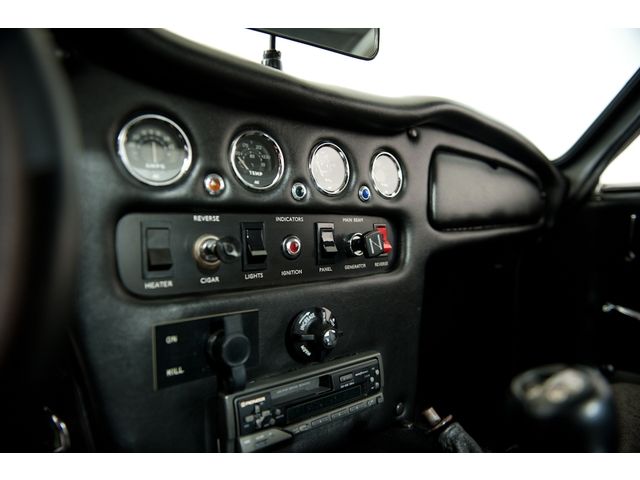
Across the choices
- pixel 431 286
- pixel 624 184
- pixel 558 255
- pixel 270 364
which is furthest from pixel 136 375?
pixel 624 184

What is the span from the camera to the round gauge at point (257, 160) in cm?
90

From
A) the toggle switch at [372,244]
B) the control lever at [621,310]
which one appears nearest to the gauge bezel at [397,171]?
the toggle switch at [372,244]

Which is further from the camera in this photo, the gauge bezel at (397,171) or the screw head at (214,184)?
the gauge bezel at (397,171)

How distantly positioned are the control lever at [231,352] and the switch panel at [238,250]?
3.3 inches

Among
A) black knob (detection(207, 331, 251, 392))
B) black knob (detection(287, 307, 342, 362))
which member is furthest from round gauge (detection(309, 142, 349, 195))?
black knob (detection(207, 331, 251, 392))

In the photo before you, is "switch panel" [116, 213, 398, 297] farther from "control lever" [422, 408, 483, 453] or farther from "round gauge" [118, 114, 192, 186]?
"control lever" [422, 408, 483, 453]

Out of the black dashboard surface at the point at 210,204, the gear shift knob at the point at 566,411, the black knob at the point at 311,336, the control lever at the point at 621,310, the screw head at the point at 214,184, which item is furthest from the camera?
the control lever at the point at 621,310

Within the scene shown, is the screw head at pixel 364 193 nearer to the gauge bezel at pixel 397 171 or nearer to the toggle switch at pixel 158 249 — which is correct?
the gauge bezel at pixel 397 171

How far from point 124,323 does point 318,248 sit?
441 mm

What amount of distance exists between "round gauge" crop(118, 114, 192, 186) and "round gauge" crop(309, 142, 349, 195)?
300 millimetres

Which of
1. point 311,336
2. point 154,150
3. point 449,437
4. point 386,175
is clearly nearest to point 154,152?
point 154,150

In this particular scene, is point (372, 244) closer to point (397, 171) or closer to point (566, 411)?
point (397, 171)

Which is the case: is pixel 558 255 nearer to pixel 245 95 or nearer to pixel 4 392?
A: pixel 245 95

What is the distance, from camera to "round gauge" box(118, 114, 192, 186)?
763 millimetres
